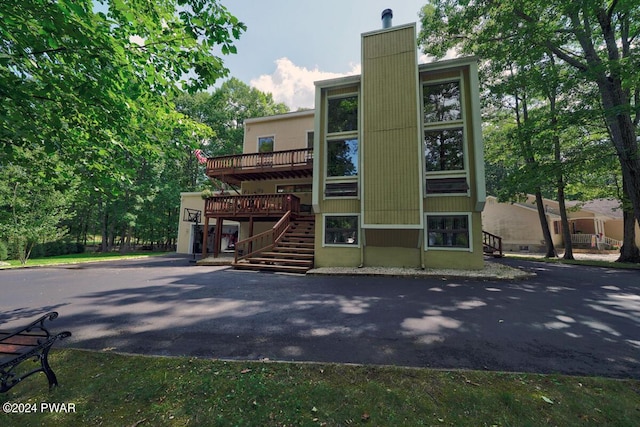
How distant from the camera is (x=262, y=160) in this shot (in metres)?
13.5

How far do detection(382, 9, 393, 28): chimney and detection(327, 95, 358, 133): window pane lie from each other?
3.32 m

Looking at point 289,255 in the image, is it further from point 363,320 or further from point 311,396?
point 311,396

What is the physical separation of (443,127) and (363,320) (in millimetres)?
8347

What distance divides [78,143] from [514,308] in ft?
26.4

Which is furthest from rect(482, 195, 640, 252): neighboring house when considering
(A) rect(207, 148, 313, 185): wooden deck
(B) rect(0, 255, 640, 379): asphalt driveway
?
(A) rect(207, 148, 313, 185): wooden deck

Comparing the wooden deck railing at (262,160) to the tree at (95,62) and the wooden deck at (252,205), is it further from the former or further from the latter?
the tree at (95,62)

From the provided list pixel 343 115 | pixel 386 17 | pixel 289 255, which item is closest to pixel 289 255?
pixel 289 255

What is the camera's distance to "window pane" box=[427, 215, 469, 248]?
889cm

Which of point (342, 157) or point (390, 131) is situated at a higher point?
point (390, 131)

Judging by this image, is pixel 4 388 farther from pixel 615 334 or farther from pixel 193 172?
pixel 193 172

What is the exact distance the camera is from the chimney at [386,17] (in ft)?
34.7

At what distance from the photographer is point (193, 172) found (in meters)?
29.1

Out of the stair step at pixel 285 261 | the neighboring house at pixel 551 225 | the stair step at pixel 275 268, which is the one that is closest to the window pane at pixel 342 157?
the stair step at pixel 285 261

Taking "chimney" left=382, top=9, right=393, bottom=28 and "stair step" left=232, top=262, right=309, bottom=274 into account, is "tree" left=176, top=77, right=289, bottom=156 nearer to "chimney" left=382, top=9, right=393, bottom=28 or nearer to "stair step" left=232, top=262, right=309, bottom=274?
"chimney" left=382, top=9, right=393, bottom=28
